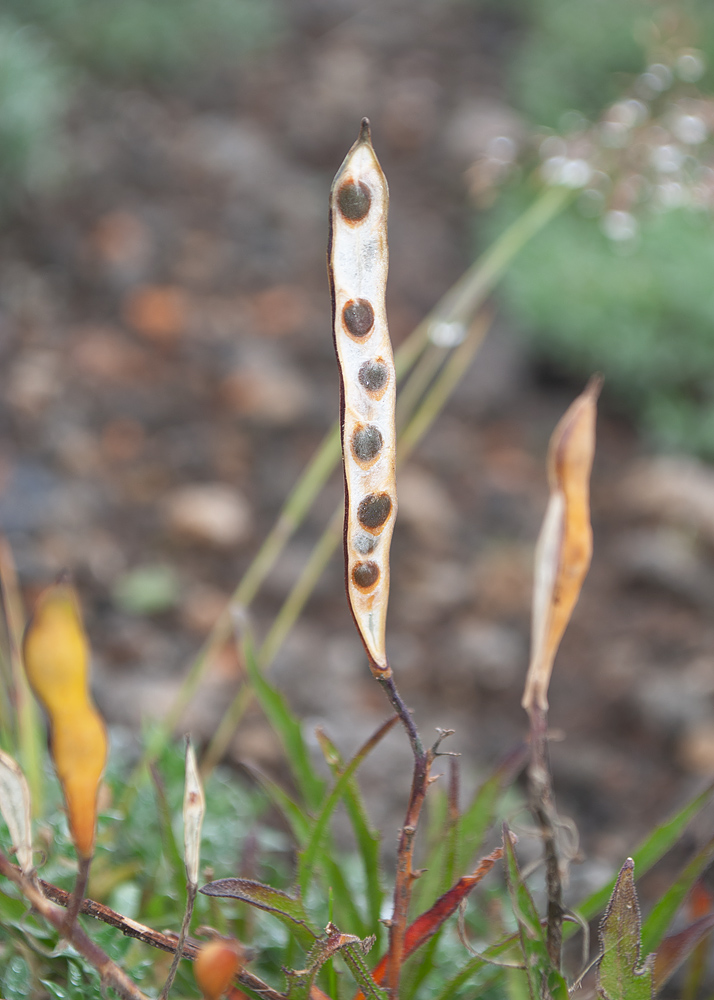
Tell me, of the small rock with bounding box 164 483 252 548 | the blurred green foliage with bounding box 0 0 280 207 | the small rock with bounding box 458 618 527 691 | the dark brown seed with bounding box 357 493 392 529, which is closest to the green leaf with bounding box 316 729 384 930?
the dark brown seed with bounding box 357 493 392 529

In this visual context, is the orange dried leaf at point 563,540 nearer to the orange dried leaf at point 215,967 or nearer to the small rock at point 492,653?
the orange dried leaf at point 215,967

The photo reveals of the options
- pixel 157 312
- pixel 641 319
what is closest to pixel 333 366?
pixel 157 312

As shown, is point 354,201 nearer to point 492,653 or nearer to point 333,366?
point 492,653

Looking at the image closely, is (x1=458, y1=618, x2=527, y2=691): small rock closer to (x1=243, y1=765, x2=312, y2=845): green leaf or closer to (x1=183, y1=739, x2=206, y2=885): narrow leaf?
(x1=243, y1=765, x2=312, y2=845): green leaf

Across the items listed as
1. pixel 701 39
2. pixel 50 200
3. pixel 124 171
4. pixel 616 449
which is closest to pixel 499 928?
pixel 616 449

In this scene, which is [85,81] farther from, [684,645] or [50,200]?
[684,645]

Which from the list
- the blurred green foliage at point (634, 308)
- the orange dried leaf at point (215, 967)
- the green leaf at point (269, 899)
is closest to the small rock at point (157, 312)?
the blurred green foliage at point (634, 308)
